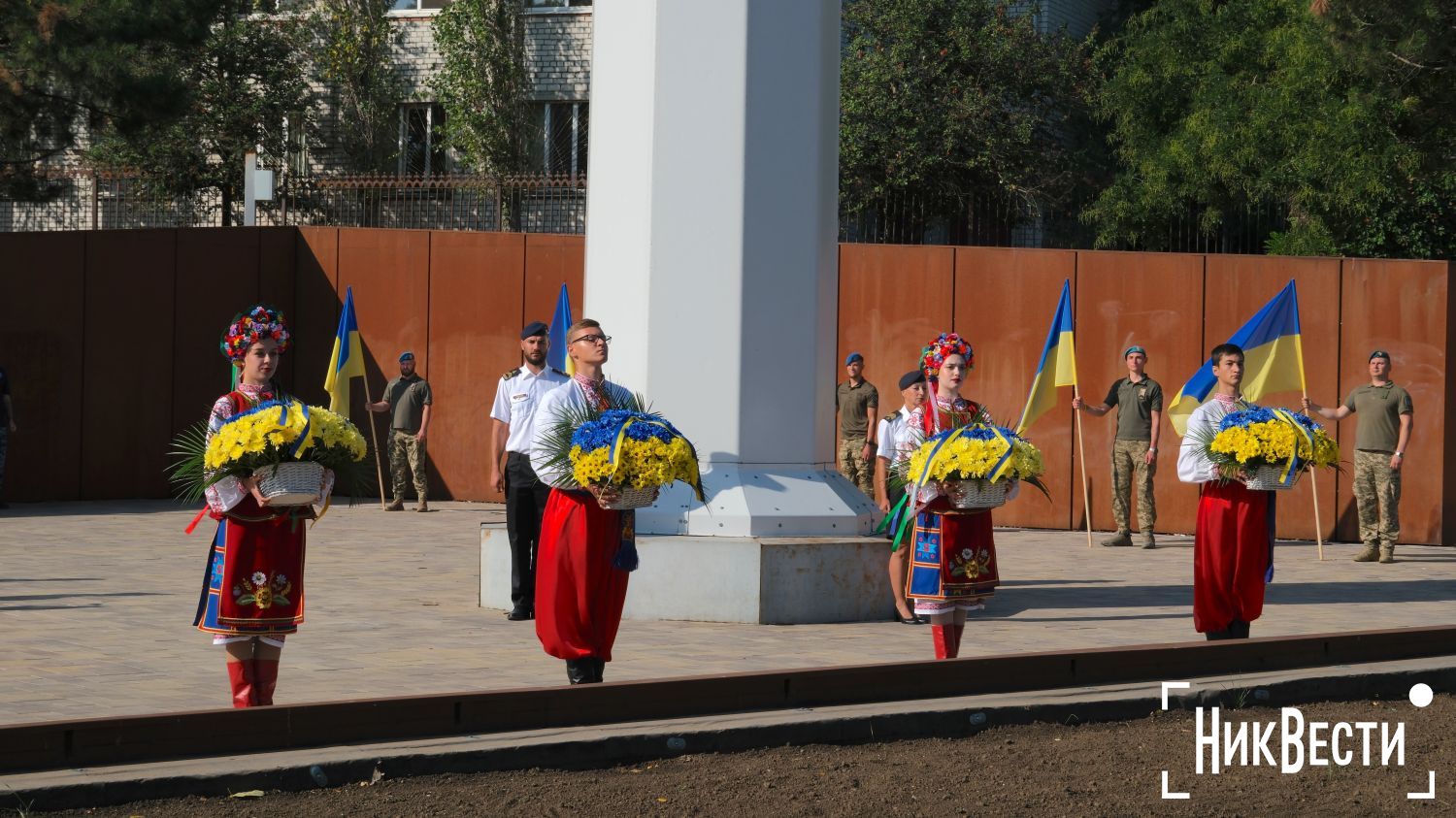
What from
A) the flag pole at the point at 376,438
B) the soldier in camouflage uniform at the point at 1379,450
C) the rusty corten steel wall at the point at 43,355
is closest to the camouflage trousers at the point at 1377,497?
the soldier in camouflage uniform at the point at 1379,450

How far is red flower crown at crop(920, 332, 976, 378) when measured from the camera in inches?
427

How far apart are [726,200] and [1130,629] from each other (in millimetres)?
3960

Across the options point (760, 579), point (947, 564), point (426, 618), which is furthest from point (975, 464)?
point (426, 618)

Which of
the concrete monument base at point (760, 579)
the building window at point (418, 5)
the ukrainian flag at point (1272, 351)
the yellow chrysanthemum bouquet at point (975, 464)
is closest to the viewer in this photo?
the yellow chrysanthemum bouquet at point (975, 464)

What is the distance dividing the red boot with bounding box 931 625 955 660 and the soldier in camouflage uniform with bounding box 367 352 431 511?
39.4 feet

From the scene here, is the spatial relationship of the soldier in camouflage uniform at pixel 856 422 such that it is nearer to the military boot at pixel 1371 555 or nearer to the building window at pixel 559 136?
the military boot at pixel 1371 555

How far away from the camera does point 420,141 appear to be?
35500 mm

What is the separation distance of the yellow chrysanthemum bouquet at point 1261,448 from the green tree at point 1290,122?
578 inches

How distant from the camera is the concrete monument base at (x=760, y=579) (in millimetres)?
12000

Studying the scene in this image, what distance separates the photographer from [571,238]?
72.3 feet

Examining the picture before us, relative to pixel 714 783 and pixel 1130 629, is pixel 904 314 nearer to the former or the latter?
pixel 1130 629

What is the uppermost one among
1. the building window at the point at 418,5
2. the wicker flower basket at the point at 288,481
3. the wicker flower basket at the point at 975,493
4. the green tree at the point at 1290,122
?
the building window at the point at 418,5

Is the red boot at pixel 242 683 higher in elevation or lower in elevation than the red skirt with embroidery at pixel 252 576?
lower

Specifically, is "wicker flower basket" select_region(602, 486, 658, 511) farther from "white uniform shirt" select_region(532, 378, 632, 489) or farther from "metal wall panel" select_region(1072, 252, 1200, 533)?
"metal wall panel" select_region(1072, 252, 1200, 533)
